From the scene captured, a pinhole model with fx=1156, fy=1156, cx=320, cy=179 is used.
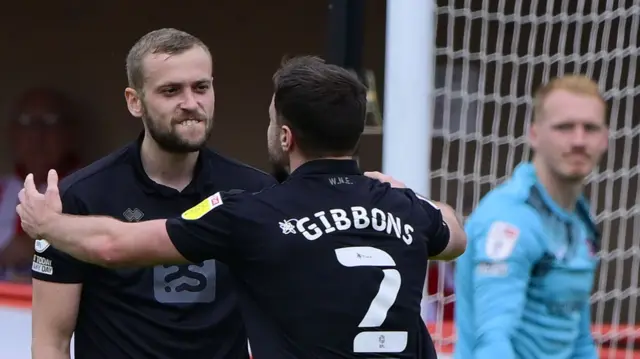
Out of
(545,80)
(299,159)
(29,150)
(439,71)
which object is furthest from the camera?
(29,150)

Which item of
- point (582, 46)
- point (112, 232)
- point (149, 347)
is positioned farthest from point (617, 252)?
Result: point (112, 232)

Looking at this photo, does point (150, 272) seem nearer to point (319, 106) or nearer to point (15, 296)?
point (319, 106)

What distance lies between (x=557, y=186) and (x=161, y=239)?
132cm

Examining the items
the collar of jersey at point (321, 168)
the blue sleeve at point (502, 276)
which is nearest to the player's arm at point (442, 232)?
the collar of jersey at point (321, 168)

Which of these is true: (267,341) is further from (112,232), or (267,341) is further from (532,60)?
(532,60)

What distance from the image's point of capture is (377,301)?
7.57 feet

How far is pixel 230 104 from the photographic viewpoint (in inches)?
316

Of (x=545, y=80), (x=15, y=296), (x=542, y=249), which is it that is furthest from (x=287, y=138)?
(x=15, y=296)

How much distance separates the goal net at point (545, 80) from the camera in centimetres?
481

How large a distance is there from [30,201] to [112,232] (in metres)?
0.21

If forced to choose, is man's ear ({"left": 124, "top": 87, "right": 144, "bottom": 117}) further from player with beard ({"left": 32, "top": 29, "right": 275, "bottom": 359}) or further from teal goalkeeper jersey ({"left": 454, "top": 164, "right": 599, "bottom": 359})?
teal goalkeeper jersey ({"left": 454, "top": 164, "right": 599, "bottom": 359})

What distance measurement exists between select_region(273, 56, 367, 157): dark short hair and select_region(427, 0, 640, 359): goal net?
2.10 m

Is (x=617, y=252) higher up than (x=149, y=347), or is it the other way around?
(x=149, y=347)

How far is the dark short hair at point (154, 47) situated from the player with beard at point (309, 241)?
0.55 m
